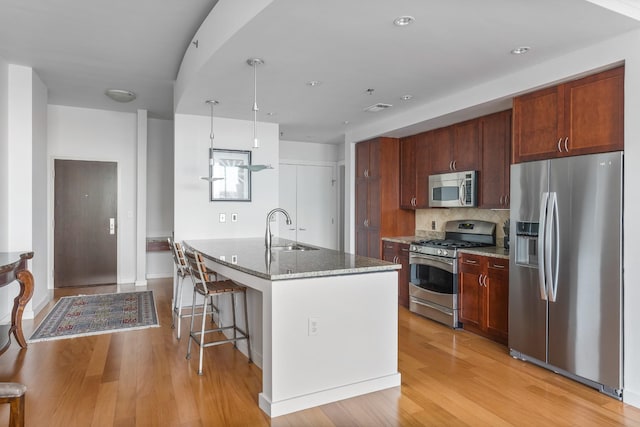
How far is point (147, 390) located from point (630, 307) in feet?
10.7

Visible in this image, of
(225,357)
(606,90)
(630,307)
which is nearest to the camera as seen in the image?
(630,307)

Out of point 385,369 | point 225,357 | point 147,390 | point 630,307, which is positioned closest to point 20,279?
point 147,390

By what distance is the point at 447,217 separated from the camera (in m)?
5.20

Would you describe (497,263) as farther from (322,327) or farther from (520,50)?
(322,327)

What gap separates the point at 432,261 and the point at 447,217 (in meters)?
1.00

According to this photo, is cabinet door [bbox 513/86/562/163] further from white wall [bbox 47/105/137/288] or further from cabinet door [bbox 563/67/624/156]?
white wall [bbox 47/105/137/288]

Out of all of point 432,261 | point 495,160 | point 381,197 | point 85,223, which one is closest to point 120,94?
point 85,223

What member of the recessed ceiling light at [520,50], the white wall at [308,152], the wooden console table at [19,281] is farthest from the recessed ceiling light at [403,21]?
the white wall at [308,152]

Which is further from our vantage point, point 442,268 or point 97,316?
point 97,316

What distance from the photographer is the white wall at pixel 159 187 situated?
6.82m

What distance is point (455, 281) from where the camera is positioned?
13.7 ft

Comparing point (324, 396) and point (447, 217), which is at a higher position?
point (447, 217)

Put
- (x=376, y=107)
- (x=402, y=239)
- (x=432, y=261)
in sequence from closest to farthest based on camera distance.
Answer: (x=432, y=261) < (x=376, y=107) < (x=402, y=239)

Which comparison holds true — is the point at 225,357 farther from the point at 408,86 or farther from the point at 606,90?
the point at 606,90
